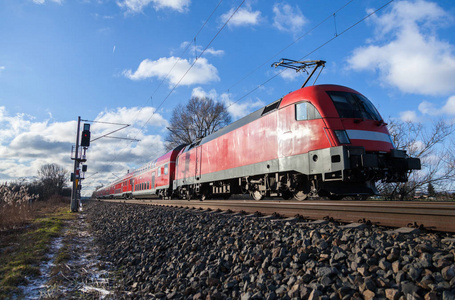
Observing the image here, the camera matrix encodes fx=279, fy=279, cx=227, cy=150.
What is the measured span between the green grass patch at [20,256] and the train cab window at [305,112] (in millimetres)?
6871

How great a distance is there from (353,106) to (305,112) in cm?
130

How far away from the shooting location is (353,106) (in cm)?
752

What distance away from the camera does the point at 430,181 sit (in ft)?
36.0

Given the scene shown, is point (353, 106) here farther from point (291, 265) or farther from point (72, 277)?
point (72, 277)

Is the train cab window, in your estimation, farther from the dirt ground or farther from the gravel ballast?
the dirt ground

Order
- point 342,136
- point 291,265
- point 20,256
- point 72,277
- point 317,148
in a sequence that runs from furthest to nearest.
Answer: point 317,148 < point 342,136 < point 20,256 < point 72,277 < point 291,265

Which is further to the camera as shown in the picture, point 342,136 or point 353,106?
point 353,106

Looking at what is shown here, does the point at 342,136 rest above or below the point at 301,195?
above

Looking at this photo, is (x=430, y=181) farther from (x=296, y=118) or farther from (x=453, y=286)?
(x=453, y=286)

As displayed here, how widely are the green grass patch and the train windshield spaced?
25.0ft

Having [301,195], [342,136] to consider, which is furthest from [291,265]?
[301,195]

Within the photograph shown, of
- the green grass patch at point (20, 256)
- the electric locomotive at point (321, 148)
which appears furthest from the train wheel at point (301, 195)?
the green grass patch at point (20, 256)

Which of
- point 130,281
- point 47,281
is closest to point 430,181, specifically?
point 130,281

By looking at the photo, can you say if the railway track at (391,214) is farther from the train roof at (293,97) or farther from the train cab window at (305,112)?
the train roof at (293,97)
